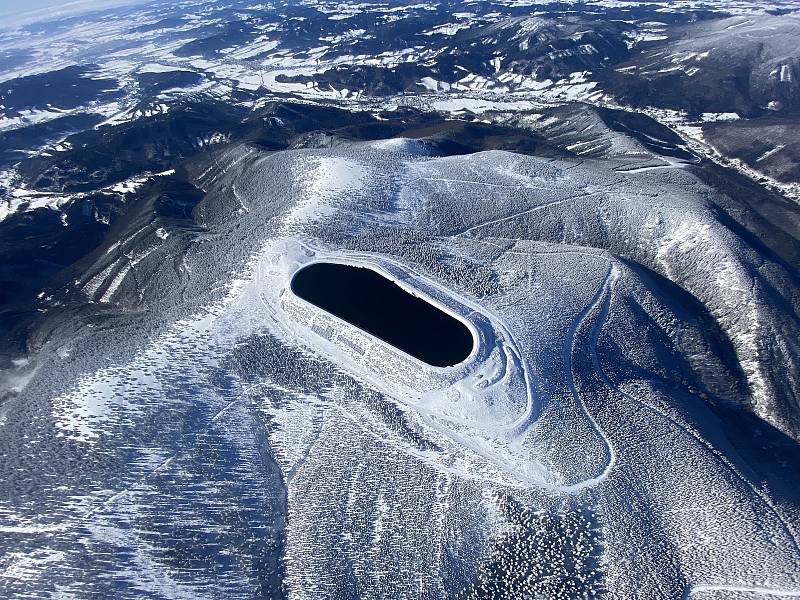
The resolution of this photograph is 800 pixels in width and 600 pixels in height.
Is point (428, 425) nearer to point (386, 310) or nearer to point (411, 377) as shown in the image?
point (411, 377)

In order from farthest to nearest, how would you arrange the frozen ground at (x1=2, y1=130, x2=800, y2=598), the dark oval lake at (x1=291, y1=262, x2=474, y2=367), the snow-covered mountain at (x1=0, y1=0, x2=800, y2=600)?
the dark oval lake at (x1=291, y1=262, x2=474, y2=367) < the snow-covered mountain at (x1=0, y1=0, x2=800, y2=600) < the frozen ground at (x1=2, y1=130, x2=800, y2=598)

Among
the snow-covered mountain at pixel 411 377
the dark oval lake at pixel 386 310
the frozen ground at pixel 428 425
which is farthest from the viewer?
the dark oval lake at pixel 386 310

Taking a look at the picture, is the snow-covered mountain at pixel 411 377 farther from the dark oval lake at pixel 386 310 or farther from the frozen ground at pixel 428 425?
the dark oval lake at pixel 386 310

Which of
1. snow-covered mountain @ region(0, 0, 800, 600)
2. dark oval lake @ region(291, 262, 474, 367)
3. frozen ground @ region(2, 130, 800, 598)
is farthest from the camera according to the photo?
dark oval lake @ region(291, 262, 474, 367)

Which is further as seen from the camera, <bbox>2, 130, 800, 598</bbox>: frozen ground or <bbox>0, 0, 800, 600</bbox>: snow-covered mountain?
<bbox>0, 0, 800, 600</bbox>: snow-covered mountain

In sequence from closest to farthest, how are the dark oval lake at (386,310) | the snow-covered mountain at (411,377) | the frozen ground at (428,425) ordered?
the frozen ground at (428,425)
the snow-covered mountain at (411,377)
the dark oval lake at (386,310)

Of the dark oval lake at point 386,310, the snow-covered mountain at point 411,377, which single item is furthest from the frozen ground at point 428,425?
the dark oval lake at point 386,310

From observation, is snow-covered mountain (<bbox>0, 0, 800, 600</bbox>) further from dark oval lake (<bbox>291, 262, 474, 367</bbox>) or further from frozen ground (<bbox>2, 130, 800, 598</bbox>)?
dark oval lake (<bbox>291, 262, 474, 367</bbox>)

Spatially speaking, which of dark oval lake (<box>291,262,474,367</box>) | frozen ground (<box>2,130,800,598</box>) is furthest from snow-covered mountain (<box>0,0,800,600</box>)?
dark oval lake (<box>291,262,474,367</box>)

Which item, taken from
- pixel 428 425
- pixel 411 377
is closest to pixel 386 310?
pixel 411 377

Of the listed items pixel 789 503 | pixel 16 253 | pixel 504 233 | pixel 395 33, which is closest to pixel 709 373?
pixel 789 503
